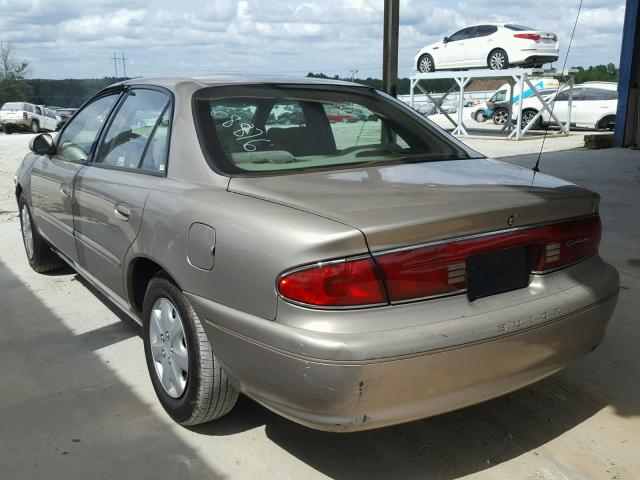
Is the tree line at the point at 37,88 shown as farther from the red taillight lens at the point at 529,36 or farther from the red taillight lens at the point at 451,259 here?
the red taillight lens at the point at 451,259

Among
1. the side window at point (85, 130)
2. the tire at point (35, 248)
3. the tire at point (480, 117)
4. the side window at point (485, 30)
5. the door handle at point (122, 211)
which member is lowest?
the tire at point (480, 117)


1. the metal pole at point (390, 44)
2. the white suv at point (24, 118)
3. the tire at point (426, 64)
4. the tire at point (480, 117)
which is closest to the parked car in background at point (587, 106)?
the tire at point (426, 64)

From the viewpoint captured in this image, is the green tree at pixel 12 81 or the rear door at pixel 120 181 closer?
the rear door at pixel 120 181

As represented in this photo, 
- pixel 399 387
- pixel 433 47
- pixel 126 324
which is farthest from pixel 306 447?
pixel 433 47

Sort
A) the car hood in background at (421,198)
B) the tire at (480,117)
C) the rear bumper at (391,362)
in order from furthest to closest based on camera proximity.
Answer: the tire at (480,117) < the car hood in background at (421,198) < the rear bumper at (391,362)

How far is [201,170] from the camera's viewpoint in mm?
2775

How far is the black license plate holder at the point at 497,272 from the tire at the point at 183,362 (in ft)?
3.49

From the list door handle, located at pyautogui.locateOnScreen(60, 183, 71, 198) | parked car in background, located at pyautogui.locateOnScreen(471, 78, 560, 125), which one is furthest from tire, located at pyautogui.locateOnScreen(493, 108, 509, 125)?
door handle, located at pyautogui.locateOnScreen(60, 183, 71, 198)

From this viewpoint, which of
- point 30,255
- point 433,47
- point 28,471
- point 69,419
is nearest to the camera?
point 28,471

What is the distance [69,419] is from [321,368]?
1610mm

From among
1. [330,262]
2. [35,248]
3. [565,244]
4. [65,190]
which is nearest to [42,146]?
[65,190]

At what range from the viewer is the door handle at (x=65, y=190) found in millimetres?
3973

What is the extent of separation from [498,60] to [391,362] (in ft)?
66.6

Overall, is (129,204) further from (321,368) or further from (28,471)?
(321,368)
